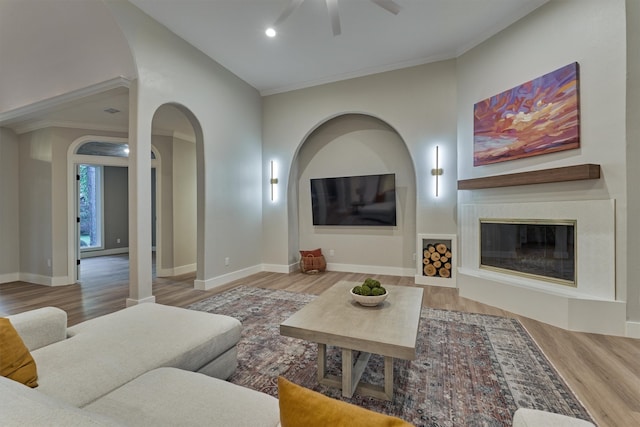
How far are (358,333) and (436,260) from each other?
10.6ft

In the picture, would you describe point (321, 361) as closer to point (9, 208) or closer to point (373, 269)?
point (373, 269)

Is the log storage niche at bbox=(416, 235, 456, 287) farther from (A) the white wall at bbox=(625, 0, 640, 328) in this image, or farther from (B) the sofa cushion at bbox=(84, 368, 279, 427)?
(B) the sofa cushion at bbox=(84, 368, 279, 427)

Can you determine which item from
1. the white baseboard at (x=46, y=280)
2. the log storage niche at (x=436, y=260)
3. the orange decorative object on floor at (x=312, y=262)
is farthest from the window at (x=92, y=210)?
the log storage niche at (x=436, y=260)

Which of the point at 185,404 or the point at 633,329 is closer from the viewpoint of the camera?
the point at 185,404

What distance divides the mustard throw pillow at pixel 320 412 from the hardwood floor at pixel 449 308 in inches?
77.4

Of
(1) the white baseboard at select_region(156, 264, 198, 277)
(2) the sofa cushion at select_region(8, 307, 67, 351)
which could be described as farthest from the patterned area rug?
(1) the white baseboard at select_region(156, 264, 198, 277)

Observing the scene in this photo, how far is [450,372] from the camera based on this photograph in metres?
2.11

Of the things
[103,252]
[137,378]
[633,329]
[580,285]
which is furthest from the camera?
[103,252]

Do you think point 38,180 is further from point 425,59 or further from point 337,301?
point 425,59

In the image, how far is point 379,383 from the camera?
6.52ft

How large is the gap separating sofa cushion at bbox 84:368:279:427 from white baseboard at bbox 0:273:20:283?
19.3ft

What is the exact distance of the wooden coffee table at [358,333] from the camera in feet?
5.51

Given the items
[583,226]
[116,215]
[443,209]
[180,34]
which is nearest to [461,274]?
[443,209]

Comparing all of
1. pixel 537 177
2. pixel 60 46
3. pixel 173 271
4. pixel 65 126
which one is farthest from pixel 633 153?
pixel 65 126
